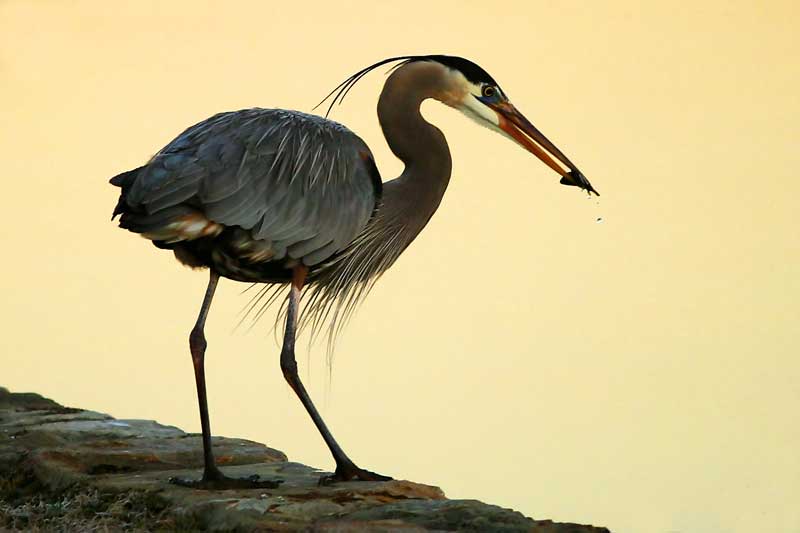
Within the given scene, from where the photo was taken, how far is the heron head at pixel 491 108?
23.7ft

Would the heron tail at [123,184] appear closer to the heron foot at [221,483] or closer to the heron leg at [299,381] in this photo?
the heron leg at [299,381]

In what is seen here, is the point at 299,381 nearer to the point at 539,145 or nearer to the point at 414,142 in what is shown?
the point at 414,142

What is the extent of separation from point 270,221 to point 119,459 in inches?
61.9

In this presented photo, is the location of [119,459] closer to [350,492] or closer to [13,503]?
[13,503]

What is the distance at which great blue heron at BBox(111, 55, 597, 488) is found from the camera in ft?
19.9

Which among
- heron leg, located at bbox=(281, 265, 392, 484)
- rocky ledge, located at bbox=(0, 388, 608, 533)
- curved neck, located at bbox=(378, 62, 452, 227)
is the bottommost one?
rocky ledge, located at bbox=(0, 388, 608, 533)

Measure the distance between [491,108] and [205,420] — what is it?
2.48 meters

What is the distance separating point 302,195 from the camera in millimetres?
6375

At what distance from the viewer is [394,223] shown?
692 cm

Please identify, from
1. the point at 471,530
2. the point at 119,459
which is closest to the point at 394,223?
the point at 119,459

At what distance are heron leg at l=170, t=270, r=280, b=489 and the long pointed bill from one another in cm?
201

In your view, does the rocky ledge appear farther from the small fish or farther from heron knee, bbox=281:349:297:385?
the small fish

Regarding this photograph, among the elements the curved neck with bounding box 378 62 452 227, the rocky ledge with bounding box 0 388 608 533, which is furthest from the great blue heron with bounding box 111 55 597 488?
the rocky ledge with bounding box 0 388 608 533

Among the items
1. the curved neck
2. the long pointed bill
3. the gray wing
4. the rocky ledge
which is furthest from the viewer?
the long pointed bill
